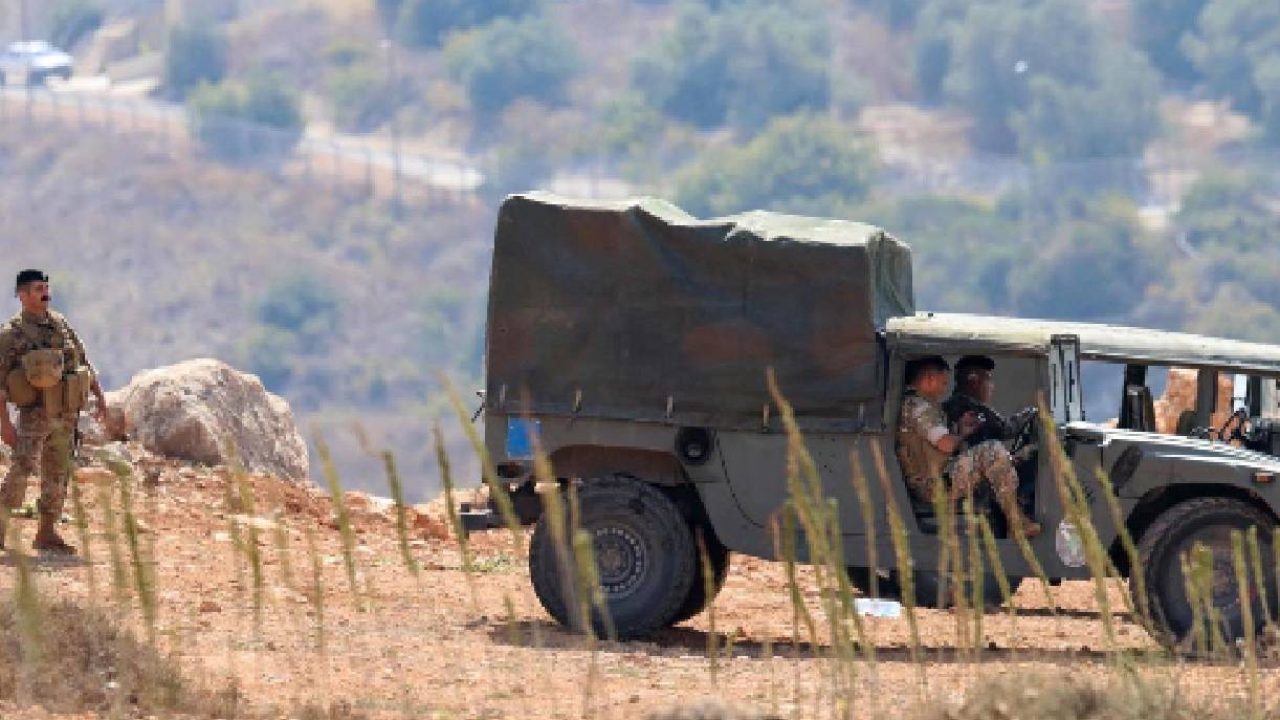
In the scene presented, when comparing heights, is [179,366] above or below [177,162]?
below

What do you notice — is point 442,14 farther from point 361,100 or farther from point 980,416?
point 980,416

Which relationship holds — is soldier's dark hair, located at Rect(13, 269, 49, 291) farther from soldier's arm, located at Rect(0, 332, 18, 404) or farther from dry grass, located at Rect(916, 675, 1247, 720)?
dry grass, located at Rect(916, 675, 1247, 720)

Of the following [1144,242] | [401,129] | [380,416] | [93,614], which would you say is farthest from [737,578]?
[401,129]

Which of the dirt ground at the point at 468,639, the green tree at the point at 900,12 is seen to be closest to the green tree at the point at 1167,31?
the green tree at the point at 900,12

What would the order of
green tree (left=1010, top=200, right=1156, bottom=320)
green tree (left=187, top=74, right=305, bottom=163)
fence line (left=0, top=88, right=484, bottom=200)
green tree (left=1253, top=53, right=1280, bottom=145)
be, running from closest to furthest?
green tree (left=1010, top=200, right=1156, bottom=320), fence line (left=0, top=88, right=484, bottom=200), green tree (left=187, top=74, right=305, bottom=163), green tree (left=1253, top=53, right=1280, bottom=145)

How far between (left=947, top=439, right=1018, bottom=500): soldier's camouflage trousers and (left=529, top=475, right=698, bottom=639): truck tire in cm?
→ 131

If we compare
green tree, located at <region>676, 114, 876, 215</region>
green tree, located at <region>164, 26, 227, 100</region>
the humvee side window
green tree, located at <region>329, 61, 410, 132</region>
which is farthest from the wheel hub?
green tree, located at <region>164, 26, 227, 100</region>

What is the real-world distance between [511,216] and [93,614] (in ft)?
11.5

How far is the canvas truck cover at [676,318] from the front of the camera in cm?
1395

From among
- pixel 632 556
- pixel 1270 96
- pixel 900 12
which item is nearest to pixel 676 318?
pixel 632 556

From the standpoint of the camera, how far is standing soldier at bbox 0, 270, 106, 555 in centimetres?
1532

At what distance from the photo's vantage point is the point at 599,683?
12.1 meters

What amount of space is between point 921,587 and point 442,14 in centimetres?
15584

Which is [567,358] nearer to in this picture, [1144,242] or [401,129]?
[1144,242]
